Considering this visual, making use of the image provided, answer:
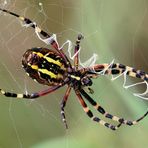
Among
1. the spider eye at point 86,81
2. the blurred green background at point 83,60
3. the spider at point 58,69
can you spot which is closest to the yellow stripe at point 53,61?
the spider at point 58,69

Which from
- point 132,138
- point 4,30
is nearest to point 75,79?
point 4,30

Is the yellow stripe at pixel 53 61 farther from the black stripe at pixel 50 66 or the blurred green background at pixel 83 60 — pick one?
the blurred green background at pixel 83 60

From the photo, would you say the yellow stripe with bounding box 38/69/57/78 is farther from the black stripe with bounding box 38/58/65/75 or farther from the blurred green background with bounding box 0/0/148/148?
the blurred green background with bounding box 0/0/148/148

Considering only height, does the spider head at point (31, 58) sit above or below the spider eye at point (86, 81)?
above

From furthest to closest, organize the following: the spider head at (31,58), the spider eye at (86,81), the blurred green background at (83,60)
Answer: the blurred green background at (83,60), the spider eye at (86,81), the spider head at (31,58)

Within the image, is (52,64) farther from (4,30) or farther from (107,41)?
(107,41)

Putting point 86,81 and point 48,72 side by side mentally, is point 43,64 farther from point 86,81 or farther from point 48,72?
point 86,81
